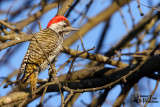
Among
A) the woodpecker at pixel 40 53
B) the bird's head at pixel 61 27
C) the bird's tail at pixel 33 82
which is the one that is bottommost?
the bird's tail at pixel 33 82

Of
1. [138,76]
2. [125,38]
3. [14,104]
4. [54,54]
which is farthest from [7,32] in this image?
[125,38]

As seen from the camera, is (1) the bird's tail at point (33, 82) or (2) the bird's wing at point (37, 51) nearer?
(1) the bird's tail at point (33, 82)

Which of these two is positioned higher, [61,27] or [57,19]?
[57,19]

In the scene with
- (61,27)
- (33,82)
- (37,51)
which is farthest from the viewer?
(61,27)

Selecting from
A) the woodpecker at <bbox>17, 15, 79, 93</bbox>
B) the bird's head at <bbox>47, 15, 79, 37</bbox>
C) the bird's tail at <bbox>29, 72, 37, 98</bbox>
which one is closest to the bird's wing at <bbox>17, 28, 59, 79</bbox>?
the woodpecker at <bbox>17, 15, 79, 93</bbox>

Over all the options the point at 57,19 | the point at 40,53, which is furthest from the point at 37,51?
the point at 57,19

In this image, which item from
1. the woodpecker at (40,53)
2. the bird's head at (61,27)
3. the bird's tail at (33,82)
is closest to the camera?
the bird's tail at (33,82)

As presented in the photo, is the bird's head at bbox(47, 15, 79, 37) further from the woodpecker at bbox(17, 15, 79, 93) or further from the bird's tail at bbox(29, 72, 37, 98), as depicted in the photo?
the bird's tail at bbox(29, 72, 37, 98)

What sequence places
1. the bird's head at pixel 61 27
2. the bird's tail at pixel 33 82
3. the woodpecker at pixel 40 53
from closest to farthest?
the bird's tail at pixel 33 82
the woodpecker at pixel 40 53
the bird's head at pixel 61 27

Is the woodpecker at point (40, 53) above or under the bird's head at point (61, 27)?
under

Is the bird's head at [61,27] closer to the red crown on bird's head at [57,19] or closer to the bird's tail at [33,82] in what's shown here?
the red crown on bird's head at [57,19]

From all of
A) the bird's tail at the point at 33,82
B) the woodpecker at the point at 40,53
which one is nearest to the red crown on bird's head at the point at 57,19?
the woodpecker at the point at 40,53

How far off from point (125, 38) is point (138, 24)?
48cm

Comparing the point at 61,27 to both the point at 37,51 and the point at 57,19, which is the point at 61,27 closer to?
the point at 57,19
